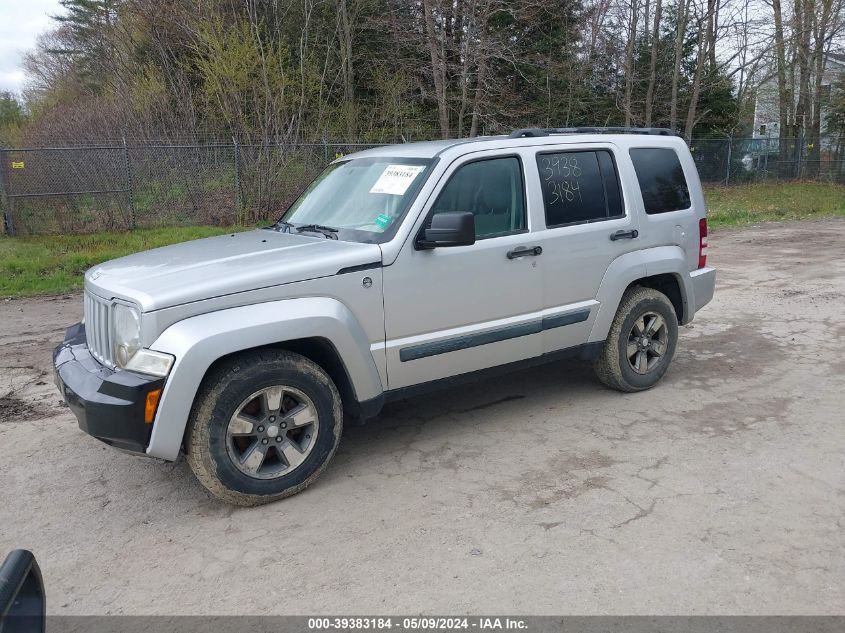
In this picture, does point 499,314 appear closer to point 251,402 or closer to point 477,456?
point 477,456

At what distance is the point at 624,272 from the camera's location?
17.6 feet

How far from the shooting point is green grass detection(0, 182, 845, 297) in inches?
415

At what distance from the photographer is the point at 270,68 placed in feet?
61.6

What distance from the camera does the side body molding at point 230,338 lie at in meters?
3.61

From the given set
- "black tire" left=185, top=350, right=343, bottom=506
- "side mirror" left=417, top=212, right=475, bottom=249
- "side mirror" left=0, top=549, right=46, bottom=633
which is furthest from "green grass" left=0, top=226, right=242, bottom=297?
"side mirror" left=0, top=549, right=46, bottom=633

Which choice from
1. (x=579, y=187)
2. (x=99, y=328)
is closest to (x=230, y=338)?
(x=99, y=328)

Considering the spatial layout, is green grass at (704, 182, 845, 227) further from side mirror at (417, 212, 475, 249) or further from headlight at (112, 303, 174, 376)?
headlight at (112, 303, 174, 376)

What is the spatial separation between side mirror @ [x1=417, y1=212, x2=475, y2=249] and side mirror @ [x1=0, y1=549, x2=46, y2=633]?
2.77m

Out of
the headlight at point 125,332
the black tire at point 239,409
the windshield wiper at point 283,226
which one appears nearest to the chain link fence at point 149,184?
the windshield wiper at point 283,226

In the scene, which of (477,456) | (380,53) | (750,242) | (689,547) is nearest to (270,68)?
(380,53)

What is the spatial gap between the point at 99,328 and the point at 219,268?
763 mm

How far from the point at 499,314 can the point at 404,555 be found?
1.85 m

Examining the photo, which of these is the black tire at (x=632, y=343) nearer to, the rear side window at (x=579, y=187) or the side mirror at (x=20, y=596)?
the rear side window at (x=579, y=187)

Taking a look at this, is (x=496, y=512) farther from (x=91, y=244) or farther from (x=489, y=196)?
(x=91, y=244)
